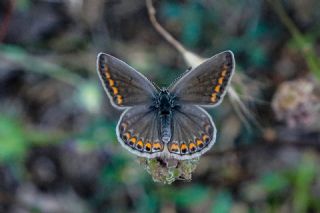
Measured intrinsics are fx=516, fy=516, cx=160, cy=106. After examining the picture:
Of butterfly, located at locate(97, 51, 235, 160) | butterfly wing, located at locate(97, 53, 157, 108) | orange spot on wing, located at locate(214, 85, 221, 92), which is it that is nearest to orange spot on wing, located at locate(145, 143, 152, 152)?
butterfly, located at locate(97, 51, 235, 160)

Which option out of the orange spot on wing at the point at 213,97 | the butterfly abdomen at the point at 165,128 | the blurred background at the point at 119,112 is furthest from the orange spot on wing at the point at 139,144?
the blurred background at the point at 119,112

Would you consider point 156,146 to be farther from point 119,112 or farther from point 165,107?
point 119,112

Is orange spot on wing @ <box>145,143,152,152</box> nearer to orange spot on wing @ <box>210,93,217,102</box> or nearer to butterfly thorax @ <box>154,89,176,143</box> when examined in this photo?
butterfly thorax @ <box>154,89,176,143</box>

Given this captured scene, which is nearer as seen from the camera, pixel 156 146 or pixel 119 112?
pixel 156 146

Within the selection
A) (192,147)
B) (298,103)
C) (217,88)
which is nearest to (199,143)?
(192,147)

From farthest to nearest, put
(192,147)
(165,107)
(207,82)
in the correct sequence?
(165,107), (207,82), (192,147)

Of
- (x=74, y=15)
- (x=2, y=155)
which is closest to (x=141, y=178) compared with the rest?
(x=2, y=155)

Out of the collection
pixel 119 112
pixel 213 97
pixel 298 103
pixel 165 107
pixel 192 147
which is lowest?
pixel 192 147
